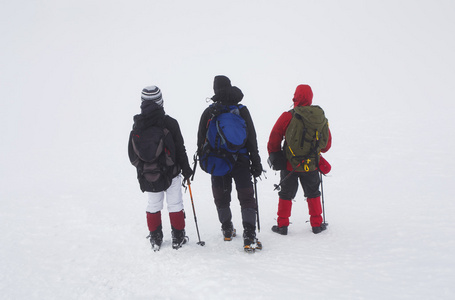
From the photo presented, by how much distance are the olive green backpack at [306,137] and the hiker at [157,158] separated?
160 cm

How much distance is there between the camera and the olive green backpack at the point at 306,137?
15.6 feet

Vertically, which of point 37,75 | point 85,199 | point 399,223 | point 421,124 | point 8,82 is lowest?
point 399,223

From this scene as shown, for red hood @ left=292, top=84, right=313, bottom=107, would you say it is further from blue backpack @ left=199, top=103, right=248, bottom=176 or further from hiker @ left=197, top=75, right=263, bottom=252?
blue backpack @ left=199, top=103, right=248, bottom=176

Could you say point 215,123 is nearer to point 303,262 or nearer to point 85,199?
point 303,262

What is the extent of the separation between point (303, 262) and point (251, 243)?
715 millimetres

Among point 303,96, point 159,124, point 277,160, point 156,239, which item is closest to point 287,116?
point 303,96

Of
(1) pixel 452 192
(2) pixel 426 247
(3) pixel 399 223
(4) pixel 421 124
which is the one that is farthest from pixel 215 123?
(4) pixel 421 124

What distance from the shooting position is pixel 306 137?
4.82 meters

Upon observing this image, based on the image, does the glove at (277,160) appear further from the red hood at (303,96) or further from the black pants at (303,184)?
the red hood at (303,96)

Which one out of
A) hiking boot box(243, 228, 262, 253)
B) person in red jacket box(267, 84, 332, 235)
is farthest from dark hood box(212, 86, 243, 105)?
hiking boot box(243, 228, 262, 253)

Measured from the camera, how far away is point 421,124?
14805 mm

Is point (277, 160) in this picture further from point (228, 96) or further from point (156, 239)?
point (156, 239)

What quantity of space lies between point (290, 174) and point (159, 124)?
2139mm

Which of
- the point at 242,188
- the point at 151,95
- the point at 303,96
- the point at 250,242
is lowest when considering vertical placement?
the point at 250,242
